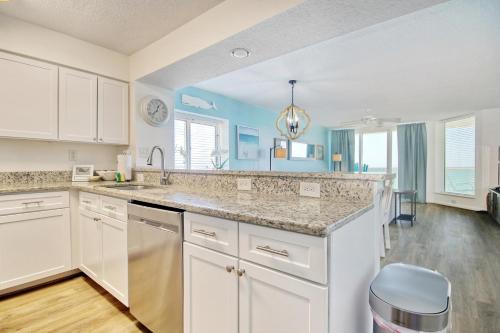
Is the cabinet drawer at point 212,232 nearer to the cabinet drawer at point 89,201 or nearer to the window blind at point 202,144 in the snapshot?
the cabinet drawer at point 89,201

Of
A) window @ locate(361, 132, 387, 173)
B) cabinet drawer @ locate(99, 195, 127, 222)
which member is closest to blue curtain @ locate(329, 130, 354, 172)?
window @ locate(361, 132, 387, 173)

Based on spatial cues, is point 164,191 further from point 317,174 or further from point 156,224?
point 317,174

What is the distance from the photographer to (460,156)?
6434mm

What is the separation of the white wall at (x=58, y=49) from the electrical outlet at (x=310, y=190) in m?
2.49

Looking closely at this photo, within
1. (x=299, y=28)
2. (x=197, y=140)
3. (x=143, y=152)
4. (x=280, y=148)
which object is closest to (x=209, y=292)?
(x=299, y=28)

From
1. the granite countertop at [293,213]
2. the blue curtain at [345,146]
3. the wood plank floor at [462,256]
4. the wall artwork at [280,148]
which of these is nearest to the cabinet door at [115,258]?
the granite countertop at [293,213]

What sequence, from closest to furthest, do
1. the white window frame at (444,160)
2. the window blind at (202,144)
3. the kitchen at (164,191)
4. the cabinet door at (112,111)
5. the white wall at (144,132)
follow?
the kitchen at (164,191), the cabinet door at (112,111), the white wall at (144,132), the window blind at (202,144), the white window frame at (444,160)

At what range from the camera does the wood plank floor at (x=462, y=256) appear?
6.08ft

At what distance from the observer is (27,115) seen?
7.26 ft

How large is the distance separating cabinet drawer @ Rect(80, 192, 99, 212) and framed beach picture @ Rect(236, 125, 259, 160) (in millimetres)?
2948

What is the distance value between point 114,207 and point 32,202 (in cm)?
85

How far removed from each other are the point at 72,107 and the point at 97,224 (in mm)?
1286

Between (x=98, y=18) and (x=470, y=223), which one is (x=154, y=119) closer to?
(x=98, y=18)

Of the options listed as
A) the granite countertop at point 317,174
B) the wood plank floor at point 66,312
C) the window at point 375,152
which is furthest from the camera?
the window at point 375,152
